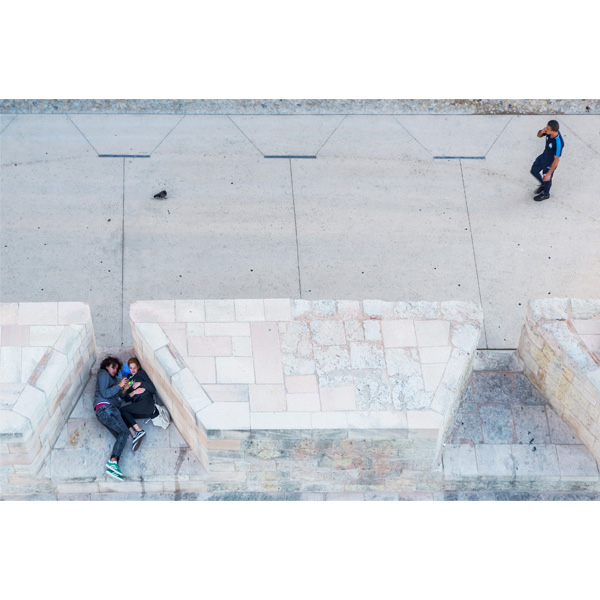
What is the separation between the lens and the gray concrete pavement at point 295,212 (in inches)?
699

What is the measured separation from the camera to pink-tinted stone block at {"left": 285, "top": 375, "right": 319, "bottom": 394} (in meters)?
14.2

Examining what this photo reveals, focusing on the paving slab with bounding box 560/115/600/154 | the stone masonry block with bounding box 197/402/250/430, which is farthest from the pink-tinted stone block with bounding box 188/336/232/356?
the paving slab with bounding box 560/115/600/154

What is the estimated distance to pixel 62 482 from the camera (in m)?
14.8

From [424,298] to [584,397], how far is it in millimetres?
3665

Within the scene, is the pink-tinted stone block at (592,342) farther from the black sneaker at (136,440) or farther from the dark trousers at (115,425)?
the dark trousers at (115,425)

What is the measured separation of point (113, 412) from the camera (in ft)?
48.2

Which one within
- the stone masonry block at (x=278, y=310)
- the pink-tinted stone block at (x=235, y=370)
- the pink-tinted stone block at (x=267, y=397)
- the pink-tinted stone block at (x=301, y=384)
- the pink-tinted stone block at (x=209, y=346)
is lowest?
the pink-tinted stone block at (x=267, y=397)

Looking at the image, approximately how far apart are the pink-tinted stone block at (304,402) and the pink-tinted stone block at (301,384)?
0.05 meters

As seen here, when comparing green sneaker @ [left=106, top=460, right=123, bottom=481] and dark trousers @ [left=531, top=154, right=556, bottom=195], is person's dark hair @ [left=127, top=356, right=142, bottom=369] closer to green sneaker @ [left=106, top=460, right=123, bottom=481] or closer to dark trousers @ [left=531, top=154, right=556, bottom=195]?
green sneaker @ [left=106, top=460, right=123, bottom=481]

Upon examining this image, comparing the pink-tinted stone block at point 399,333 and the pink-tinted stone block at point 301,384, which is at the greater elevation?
the pink-tinted stone block at point 399,333

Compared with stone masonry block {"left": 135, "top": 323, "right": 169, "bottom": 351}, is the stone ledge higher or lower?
higher

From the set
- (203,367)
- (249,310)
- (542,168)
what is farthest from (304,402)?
(542,168)

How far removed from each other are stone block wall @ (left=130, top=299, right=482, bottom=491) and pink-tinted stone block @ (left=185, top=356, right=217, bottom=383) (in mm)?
14

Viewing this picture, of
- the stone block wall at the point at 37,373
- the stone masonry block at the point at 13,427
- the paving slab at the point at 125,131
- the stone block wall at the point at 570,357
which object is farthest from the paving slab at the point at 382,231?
the stone masonry block at the point at 13,427
